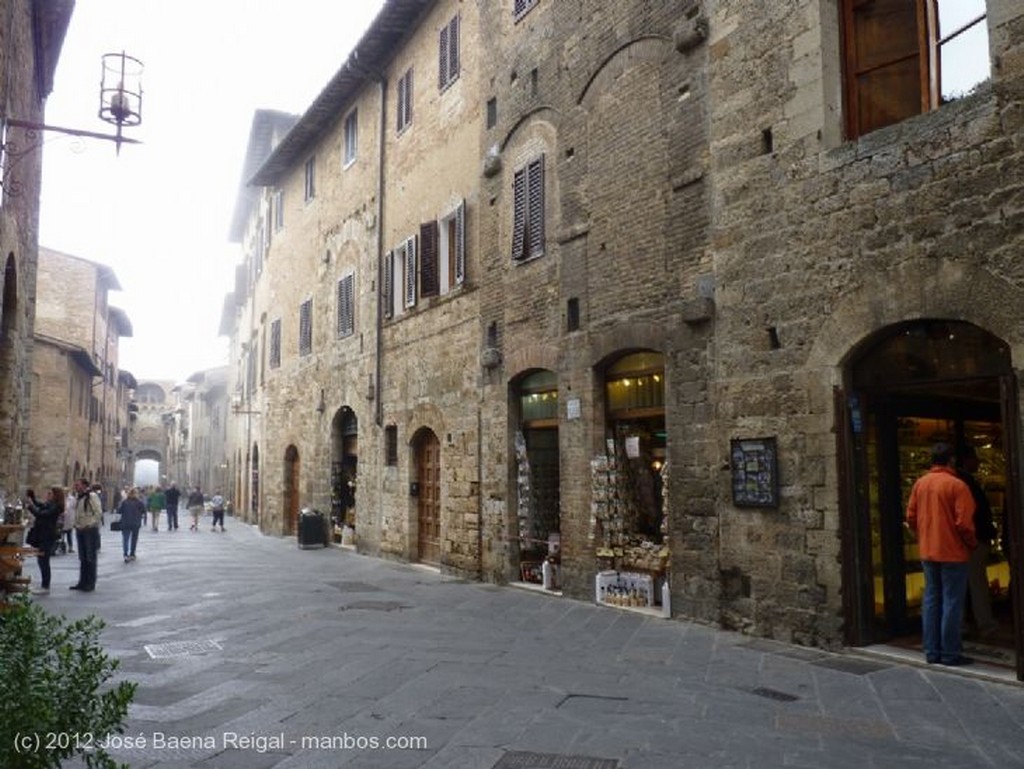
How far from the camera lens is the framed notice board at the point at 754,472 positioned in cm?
732

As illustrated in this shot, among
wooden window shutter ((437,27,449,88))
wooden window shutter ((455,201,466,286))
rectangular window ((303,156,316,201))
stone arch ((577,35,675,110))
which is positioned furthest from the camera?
rectangular window ((303,156,316,201))

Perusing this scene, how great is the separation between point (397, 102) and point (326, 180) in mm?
4219

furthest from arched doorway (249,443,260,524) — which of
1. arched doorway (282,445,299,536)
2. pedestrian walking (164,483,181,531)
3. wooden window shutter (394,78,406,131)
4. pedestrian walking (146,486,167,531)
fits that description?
wooden window shutter (394,78,406,131)

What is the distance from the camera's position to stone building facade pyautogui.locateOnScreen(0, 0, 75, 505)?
9117mm

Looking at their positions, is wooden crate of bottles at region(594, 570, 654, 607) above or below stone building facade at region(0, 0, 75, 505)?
below

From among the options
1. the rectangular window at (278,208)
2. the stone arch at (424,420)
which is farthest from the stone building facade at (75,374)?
the stone arch at (424,420)

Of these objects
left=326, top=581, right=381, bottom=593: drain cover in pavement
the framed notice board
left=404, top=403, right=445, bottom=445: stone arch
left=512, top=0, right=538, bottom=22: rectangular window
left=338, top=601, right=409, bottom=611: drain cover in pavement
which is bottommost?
left=326, top=581, right=381, bottom=593: drain cover in pavement

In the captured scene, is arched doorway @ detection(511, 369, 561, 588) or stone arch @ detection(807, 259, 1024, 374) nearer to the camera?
stone arch @ detection(807, 259, 1024, 374)

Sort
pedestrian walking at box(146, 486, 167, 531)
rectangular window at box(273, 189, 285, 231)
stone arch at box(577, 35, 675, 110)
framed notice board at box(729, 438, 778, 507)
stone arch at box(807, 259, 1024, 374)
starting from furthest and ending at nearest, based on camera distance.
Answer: pedestrian walking at box(146, 486, 167, 531) → rectangular window at box(273, 189, 285, 231) → stone arch at box(577, 35, 675, 110) → framed notice board at box(729, 438, 778, 507) → stone arch at box(807, 259, 1024, 374)

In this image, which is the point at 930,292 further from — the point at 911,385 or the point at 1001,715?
the point at 1001,715

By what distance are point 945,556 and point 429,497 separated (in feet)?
30.5

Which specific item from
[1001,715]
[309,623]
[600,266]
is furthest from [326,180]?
[1001,715]

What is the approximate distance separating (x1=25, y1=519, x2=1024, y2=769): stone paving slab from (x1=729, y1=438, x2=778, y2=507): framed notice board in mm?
1219

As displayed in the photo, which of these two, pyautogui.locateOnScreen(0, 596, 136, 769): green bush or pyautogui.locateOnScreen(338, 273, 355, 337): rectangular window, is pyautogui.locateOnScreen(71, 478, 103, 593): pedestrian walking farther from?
pyautogui.locateOnScreen(0, 596, 136, 769): green bush
